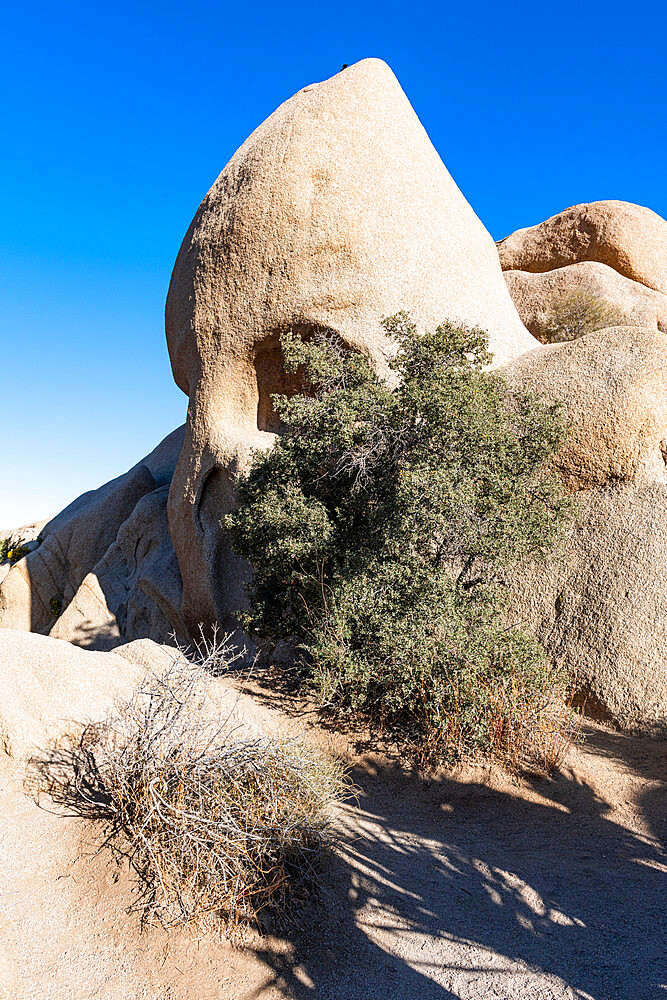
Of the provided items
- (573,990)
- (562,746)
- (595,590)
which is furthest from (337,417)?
(573,990)

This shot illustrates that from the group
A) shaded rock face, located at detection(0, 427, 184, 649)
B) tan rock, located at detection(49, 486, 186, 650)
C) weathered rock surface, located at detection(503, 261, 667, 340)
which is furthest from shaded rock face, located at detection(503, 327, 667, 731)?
shaded rock face, located at detection(0, 427, 184, 649)

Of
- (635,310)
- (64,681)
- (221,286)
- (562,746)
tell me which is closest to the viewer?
(64,681)

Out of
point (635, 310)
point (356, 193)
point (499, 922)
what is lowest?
point (499, 922)

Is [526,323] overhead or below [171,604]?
overhead

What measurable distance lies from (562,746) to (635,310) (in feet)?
33.7

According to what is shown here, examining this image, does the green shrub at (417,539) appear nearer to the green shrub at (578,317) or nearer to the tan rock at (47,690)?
the tan rock at (47,690)

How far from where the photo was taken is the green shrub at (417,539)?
20.3 feet

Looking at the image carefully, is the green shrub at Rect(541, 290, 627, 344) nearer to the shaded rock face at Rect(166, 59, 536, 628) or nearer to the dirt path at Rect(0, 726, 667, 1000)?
the shaded rock face at Rect(166, 59, 536, 628)

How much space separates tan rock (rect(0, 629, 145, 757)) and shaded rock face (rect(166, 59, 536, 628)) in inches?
184

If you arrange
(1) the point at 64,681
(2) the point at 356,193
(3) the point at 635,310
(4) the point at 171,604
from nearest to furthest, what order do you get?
(1) the point at 64,681 < (2) the point at 356,193 < (4) the point at 171,604 < (3) the point at 635,310

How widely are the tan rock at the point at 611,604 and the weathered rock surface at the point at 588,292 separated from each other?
6835 mm

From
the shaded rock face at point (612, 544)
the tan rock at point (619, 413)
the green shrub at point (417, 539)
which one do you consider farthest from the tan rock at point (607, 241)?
the green shrub at point (417, 539)

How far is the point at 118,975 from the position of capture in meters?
3.28

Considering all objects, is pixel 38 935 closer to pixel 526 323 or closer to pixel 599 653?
pixel 599 653
